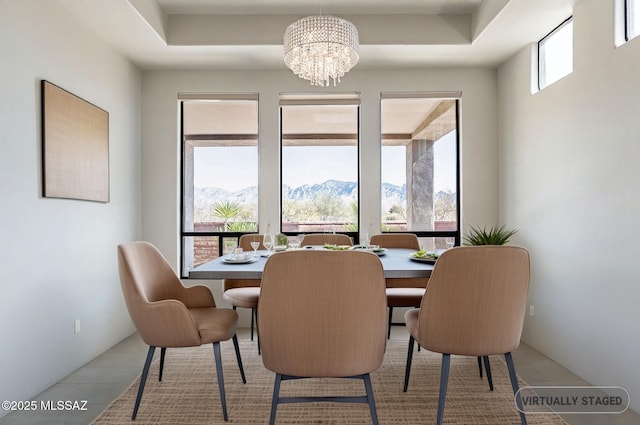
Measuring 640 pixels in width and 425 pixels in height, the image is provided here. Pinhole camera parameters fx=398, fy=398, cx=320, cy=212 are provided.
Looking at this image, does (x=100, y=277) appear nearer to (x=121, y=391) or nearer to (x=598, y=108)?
(x=121, y=391)

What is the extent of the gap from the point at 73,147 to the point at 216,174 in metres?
1.45

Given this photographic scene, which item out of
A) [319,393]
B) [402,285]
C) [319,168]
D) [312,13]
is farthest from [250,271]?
[312,13]

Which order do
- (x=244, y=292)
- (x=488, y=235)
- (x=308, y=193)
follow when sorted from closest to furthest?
(x=244, y=292) → (x=488, y=235) → (x=308, y=193)

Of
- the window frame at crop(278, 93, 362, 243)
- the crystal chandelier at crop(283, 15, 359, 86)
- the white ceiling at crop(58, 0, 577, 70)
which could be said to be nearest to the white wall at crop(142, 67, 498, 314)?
the window frame at crop(278, 93, 362, 243)

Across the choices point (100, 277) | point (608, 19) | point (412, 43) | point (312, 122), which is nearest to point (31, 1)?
point (100, 277)

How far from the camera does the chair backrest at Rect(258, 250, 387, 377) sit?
1599mm

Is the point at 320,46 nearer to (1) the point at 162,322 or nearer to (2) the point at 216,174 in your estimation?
(1) the point at 162,322

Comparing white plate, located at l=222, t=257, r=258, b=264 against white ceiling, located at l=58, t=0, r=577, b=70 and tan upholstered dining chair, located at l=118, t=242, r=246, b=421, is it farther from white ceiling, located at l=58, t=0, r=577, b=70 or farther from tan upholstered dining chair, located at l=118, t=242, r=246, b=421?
white ceiling, located at l=58, t=0, r=577, b=70

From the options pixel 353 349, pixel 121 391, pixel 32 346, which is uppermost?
pixel 353 349

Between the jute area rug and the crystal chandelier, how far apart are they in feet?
6.69

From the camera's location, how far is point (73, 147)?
2.78 m

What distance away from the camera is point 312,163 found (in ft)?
13.4

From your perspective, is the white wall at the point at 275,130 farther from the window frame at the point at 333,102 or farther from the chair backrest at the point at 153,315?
the chair backrest at the point at 153,315

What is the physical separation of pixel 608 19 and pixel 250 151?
301 centimetres
